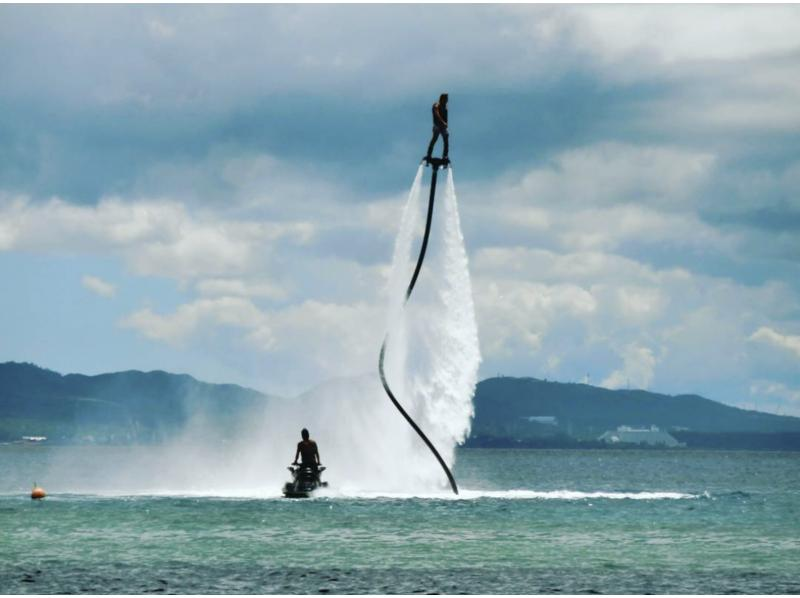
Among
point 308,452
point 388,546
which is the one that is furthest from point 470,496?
point 388,546

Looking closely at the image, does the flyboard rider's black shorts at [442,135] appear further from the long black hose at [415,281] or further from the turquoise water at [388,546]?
the turquoise water at [388,546]

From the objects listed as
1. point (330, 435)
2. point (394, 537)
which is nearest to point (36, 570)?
point (394, 537)

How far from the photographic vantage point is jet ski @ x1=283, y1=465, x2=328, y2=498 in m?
66.9

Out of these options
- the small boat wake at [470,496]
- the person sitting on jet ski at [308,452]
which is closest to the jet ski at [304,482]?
the person sitting on jet ski at [308,452]

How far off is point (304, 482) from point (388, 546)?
1901cm

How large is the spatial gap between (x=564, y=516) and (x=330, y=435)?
3311 cm

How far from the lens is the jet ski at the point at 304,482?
66875 mm

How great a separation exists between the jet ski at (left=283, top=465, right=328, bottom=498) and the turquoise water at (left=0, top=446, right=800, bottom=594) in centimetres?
67

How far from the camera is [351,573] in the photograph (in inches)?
1667

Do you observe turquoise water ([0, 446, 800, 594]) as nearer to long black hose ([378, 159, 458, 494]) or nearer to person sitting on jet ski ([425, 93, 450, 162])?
long black hose ([378, 159, 458, 494])

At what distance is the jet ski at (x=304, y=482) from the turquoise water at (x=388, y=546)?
26.2 inches

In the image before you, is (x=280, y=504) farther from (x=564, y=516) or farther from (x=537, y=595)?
(x=537, y=595)

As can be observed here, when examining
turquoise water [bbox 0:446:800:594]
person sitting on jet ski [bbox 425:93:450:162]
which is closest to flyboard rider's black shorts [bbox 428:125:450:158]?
person sitting on jet ski [bbox 425:93:450:162]

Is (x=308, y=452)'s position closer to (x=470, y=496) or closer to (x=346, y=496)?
(x=346, y=496)
